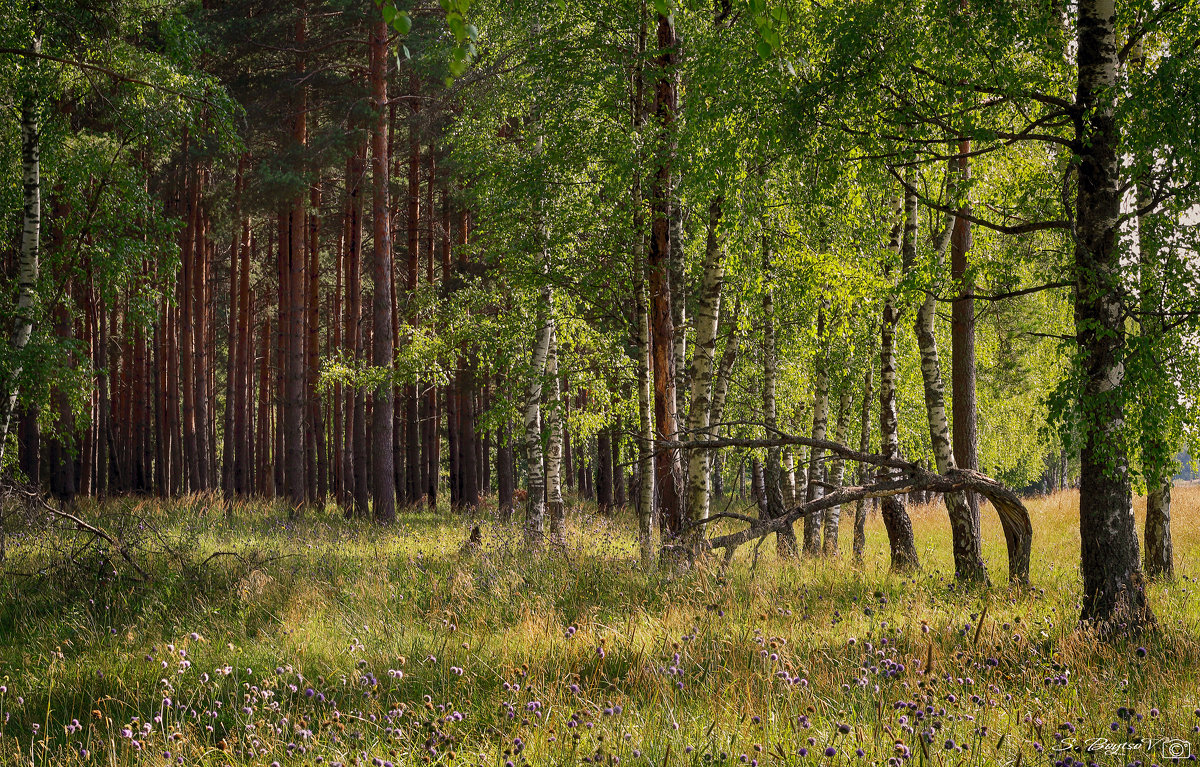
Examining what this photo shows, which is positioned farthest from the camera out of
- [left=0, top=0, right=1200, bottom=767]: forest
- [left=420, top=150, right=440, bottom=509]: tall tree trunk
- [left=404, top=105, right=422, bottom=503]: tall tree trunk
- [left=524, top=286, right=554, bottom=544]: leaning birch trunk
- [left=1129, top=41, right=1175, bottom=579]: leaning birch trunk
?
[left=420, top=150, right=440, bottom=509]: tall tree trunk

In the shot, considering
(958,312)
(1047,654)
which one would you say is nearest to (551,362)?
(958,312)

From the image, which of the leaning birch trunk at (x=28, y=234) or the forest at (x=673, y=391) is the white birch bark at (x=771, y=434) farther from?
the leaning birch trunk at (x=28, y=234)

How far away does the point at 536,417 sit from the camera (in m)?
12.7

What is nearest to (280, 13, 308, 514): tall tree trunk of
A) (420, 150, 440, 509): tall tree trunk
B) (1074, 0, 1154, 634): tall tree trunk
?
(420, 150, 440, 509): tall tree trunk

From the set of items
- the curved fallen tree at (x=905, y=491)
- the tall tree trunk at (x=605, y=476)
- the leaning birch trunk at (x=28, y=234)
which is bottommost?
the tall tree trunk at (x=605, y=476)

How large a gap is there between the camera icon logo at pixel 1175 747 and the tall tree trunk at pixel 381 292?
12365 mm

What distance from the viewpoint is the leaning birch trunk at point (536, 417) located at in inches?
446

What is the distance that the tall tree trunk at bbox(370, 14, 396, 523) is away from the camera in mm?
14297

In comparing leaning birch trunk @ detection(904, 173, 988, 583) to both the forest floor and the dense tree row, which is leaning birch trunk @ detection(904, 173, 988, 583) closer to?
the dense tree row

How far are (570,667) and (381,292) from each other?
10.9 m

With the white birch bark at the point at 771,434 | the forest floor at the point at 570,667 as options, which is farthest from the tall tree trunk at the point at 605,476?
the forest floor at the point at 570,667

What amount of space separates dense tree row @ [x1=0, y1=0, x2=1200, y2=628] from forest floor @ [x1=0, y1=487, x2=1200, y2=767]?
37.9 inches

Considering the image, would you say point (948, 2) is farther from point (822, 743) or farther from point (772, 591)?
point (822, 743)

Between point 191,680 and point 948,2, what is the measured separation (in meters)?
7.47
